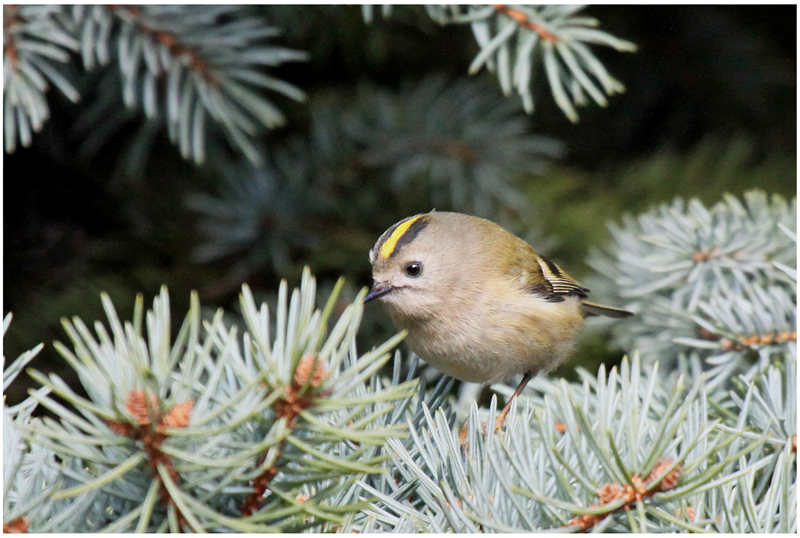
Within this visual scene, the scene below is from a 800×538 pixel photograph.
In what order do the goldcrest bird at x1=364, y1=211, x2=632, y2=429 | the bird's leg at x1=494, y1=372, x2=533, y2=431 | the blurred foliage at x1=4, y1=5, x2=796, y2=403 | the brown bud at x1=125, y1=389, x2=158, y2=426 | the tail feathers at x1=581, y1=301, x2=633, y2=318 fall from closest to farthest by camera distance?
the brown bud at x1=125, y1=389, x2=158, y2=426 < the bird's leg at x1=494, y1=372, x2=533, y2=431 < the goldcrest bird at x1=364, y1=211, x2=632, y2=429 < the tail feathers at x1=581, y1=301, x2=633, y2=318 < the blurred foliage at x1=4, y1=5, x2=796, y2=403

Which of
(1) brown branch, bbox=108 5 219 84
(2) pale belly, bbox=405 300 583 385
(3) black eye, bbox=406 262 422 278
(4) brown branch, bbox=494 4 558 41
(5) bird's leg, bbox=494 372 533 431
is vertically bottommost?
(5) bird's leg, bbox=494 372 533 431

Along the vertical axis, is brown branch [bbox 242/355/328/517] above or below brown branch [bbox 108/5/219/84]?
below

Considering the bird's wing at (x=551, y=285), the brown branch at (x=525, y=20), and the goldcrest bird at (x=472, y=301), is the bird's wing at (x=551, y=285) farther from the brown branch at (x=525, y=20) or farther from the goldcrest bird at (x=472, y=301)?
the brown branch at (x=525, y=20)

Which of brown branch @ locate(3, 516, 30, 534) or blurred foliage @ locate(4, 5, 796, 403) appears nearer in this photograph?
brown branch @ locate(3, 516, 30, 534)

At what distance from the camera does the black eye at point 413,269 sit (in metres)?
1.26

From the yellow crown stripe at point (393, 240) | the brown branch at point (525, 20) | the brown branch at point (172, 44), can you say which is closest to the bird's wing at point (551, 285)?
the yellow crown stripe at point (393, 240)

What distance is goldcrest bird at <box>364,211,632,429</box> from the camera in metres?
1.15

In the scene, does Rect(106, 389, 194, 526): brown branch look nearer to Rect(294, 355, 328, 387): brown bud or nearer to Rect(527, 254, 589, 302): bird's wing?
Rect(294, 355, 328, 387): brown bud

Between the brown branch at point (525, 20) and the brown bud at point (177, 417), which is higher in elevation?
the brown branch at point (525, 20)

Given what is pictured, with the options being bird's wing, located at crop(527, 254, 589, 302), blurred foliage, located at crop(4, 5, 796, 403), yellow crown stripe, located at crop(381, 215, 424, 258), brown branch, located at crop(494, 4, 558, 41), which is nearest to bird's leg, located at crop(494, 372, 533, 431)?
bird's wing, located at crop(527, 254, 589, 302)

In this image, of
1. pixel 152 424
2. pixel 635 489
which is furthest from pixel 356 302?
pixel 635 489

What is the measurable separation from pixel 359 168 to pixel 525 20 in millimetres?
697

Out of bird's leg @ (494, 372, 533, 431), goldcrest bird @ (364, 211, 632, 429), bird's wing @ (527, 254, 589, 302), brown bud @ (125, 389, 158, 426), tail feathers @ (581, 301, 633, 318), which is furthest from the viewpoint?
bird's wing @ (527, 254, 589, 302)

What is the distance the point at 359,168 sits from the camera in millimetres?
1690
